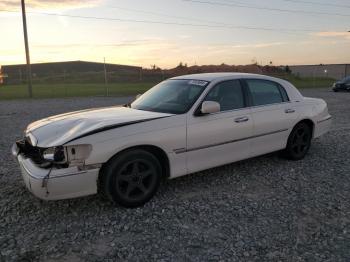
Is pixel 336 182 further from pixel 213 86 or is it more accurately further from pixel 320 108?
pixel 213 86

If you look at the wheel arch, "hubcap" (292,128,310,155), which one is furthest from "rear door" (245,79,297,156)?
the wheel arch

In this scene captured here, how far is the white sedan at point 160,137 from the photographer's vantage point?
3879 mm

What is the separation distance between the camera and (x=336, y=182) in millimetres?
5230

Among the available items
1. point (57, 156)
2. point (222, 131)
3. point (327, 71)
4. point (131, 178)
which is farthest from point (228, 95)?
point (327, 71)

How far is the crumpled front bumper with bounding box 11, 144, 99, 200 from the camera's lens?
3.75m

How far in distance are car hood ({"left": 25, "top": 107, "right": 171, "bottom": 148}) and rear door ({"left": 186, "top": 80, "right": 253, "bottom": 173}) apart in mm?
496

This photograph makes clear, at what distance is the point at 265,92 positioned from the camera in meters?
5.75

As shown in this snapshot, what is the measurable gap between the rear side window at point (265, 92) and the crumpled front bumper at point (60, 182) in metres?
2.74

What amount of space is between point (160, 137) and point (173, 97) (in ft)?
3.26

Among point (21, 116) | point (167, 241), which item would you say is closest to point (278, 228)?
point (167, 241)

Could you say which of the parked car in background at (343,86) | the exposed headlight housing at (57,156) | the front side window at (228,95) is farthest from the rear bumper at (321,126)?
the parked car in background at (343,86)

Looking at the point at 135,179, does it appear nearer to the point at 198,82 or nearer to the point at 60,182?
the point at 60,182

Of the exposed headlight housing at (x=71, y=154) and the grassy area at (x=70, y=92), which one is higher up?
the exposed headlight housing at (x=71, y=154)

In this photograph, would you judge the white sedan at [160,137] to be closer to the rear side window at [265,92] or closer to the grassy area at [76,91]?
the rear side window at [265,92]
